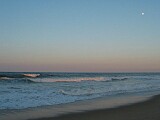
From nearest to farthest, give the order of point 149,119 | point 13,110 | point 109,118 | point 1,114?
point 149,119, point 109,118, point 1,114, point 13,110

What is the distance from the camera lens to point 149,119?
1291 cm

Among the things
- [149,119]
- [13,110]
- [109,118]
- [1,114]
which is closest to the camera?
[149,119]

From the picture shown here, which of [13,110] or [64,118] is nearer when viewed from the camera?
[64,118]

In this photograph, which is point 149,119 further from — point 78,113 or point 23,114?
point 23,114

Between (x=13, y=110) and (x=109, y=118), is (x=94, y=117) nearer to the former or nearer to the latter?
(x=109, y=118)

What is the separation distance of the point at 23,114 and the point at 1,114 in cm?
97

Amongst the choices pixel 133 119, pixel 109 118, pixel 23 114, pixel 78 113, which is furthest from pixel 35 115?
pixel 133 119

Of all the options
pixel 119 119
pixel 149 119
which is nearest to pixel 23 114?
pixel 119 119

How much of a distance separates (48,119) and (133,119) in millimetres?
3446

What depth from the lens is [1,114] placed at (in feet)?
48.6

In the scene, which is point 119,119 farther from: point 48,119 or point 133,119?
point 48,119

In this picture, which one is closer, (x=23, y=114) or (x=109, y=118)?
(x=109, y=118)

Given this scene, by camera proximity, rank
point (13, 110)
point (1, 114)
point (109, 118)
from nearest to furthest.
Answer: point (109, 118), point (1, 114), point (13, 110)

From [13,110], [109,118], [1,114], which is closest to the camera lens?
[109,118]
